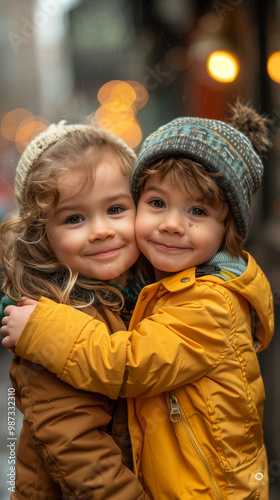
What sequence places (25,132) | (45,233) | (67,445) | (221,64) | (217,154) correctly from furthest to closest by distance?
1. (221,64)
2. (25,132)
3. (45,233)
4. (217,154)
5. (67,445)

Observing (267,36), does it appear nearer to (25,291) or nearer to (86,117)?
(86,117)

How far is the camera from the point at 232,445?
1.17 m

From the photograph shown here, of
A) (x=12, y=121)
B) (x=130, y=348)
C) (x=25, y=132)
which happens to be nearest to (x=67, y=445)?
(x=130, y=348)

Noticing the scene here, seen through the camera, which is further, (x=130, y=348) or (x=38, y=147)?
(x=38, y=147)

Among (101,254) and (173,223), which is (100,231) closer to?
(101,254)

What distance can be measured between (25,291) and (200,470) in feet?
2.17

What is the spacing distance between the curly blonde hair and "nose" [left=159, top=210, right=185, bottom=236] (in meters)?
0.21

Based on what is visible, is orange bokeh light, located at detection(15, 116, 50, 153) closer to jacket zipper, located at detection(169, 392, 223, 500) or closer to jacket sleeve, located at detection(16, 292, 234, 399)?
jacket sleeve, located at detection(16, 292, 234, 399)

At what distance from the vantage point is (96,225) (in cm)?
124

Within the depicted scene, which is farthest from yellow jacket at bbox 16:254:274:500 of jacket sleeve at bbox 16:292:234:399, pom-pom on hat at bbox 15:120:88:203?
pom-pom on hat at bbox 15:120:88:203

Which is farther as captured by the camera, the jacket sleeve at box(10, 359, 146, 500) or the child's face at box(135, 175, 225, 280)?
the child's face at box(135, 175, 225, 280)

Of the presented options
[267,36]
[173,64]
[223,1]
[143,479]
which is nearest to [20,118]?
[173,64]

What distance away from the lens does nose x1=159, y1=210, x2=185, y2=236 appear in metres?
1.21

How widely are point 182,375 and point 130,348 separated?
0.15 m
